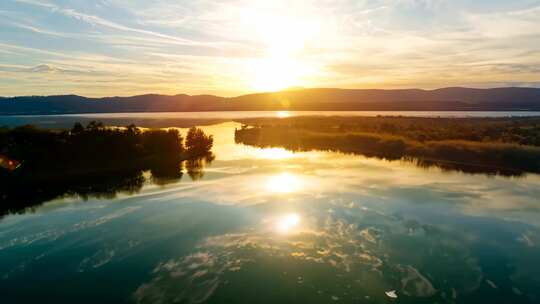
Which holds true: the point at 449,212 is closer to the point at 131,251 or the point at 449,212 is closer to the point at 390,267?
the point at 390,267

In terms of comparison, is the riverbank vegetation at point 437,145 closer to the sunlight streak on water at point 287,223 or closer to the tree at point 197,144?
the tree at point 197,144

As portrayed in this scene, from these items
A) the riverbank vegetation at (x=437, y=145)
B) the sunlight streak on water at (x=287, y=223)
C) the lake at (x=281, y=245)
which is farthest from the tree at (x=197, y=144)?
the sunlight streak on water at (x=287, y=223)

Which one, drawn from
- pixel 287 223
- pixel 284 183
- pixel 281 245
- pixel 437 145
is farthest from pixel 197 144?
pixel 281 245

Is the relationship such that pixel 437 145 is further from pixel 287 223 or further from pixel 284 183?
pixel 287 223

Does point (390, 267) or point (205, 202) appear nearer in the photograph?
point (390, 267)

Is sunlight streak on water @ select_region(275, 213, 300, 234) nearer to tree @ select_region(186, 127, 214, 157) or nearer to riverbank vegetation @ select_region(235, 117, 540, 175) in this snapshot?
riverbank vegetation @ select_region(235, 117, 540, 175)

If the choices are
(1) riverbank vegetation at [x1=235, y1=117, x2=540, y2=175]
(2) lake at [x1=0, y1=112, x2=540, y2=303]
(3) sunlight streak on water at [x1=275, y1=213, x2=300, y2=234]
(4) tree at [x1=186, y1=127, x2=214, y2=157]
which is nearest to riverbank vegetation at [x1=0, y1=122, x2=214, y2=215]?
(4) tree at [x1=186, y1=127, x2=214, y2=157]

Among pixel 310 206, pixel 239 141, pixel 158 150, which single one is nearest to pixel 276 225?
pixel 310 206
